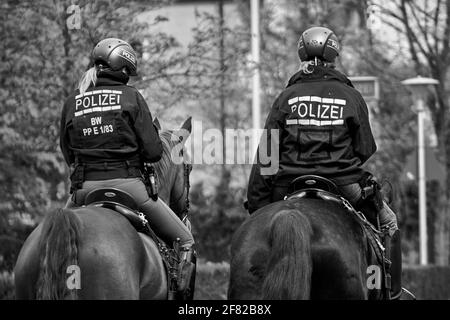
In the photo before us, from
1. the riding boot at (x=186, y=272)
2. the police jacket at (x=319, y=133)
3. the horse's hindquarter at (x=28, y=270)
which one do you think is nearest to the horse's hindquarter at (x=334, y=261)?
the police jacket at (x=319, y=133)

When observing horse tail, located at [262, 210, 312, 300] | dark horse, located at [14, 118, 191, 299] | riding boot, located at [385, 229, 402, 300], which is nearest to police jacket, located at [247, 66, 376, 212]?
riding boot, located at [385, 229, 402, 300]

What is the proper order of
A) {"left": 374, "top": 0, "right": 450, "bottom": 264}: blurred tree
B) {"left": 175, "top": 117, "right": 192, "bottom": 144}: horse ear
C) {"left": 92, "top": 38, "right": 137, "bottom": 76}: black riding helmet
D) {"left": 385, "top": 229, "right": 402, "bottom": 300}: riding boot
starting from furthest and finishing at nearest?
{"left": 374, "top": 0, "right": 450, "bottom": 264}: blurred tree → {"left": 175, "top": 117, "right": 192, "bottom": 144}: horse ear → {"left": 385, "top": 229, "right": 402, "bottom": 300}: riding boot → {"left": 92, "top": 38, "right": 137, "bottom": 76}: black riding helmet

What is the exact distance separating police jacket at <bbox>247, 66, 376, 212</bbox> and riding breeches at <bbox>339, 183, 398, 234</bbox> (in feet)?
0.24

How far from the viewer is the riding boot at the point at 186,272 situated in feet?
32.1

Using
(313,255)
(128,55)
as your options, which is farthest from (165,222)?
(313,255)

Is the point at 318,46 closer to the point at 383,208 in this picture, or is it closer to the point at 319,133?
the point at 319,133

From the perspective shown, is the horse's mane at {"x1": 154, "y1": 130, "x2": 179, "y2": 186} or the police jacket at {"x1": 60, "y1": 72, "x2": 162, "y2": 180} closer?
the police jacket at {"x1": 60, "y1": 72, "x2": 162, "y2": 180}

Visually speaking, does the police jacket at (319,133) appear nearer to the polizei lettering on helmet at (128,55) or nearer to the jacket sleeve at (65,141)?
the polizei lettering on helmet at (128,55)

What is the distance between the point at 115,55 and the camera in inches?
382

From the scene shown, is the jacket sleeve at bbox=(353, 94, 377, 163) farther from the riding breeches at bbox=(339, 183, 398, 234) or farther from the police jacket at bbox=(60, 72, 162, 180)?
the police jacket at bbox=(60, 72, 162, 180)

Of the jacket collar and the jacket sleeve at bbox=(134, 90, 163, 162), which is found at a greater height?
the jacket collar

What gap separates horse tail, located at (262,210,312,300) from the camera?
8.20 metres
